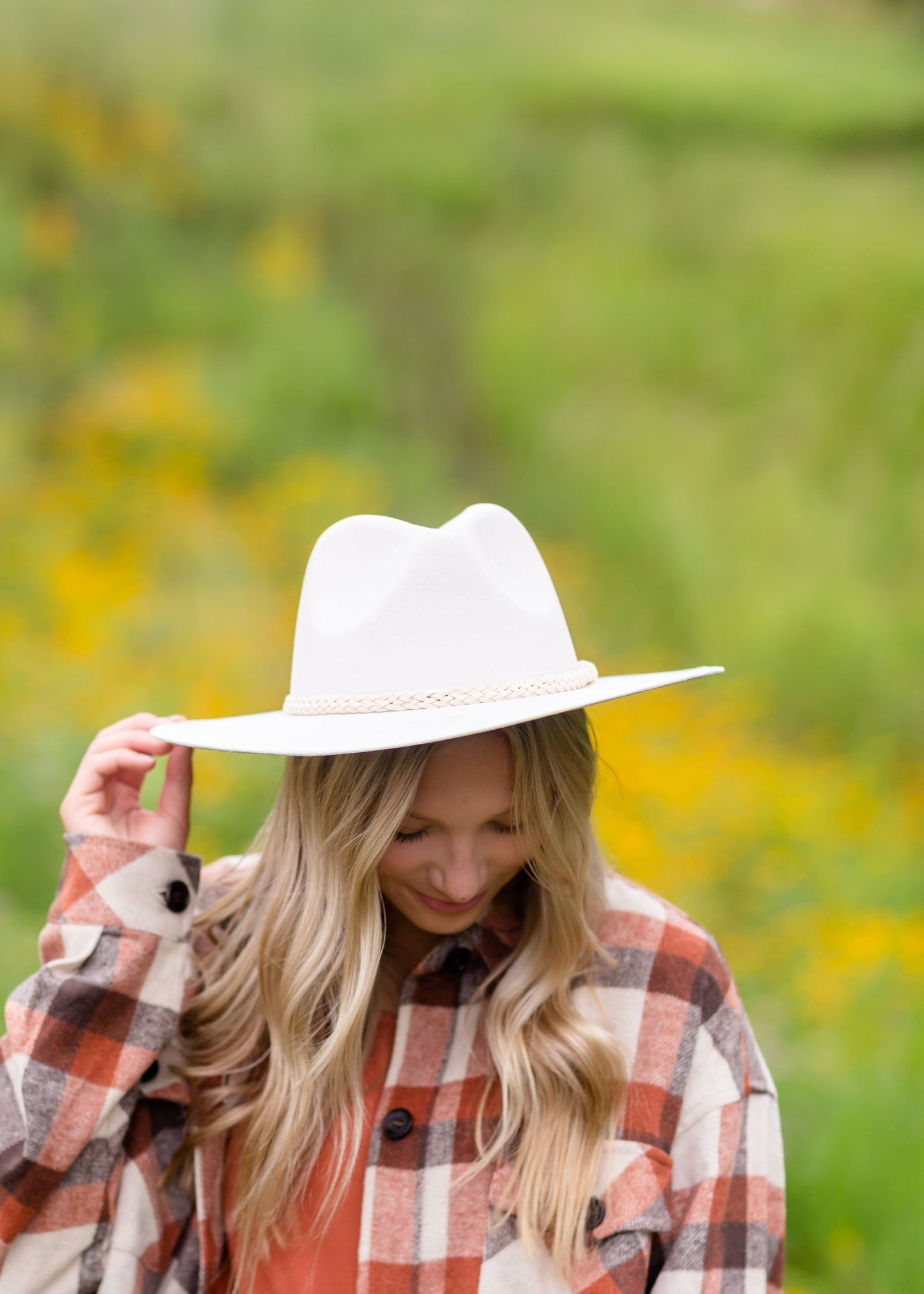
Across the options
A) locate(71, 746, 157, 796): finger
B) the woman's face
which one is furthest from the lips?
locate(71, 746, 157, 796): finger

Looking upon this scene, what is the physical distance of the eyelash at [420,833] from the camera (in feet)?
3.88

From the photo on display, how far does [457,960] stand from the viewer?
133cm

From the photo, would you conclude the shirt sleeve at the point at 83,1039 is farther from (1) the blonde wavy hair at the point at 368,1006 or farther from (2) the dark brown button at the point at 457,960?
(2) the dark brown button at the point at 457,960

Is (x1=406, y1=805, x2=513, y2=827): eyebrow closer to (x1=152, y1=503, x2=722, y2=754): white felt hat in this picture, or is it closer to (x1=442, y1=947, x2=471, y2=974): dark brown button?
(x1=152, y1=503, x2=722, y2=754): white felt hat

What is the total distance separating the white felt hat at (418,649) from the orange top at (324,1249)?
0.49 m

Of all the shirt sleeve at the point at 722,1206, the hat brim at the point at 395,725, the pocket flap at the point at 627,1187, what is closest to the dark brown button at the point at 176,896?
the hat brim at the point at 395,725

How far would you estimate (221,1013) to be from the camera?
1.36m

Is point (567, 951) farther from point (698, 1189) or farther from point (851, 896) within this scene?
point (851, 896)

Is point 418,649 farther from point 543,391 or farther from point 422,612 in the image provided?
point 543,391

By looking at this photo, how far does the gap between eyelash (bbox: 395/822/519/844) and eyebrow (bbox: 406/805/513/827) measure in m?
0.02

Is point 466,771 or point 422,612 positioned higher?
point 422,612

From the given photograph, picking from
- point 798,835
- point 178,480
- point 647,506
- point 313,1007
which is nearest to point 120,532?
point 178,480

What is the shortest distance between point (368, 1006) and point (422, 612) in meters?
0.52

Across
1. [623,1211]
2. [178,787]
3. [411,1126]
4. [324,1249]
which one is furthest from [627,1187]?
[178,787]
